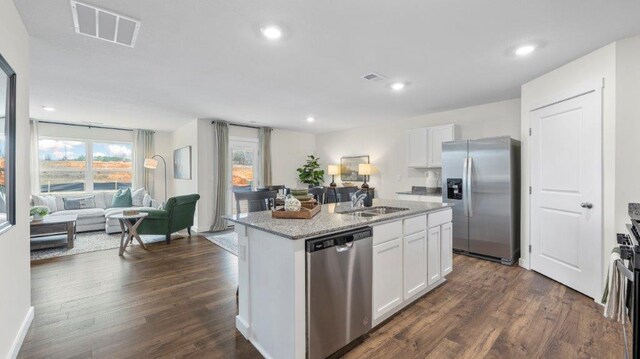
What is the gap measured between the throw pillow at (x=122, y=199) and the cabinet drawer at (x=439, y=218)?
21.7ft

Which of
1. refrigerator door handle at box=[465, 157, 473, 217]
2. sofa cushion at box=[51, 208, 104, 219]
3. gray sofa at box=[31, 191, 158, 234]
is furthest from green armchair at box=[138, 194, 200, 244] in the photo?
refrigerator door handle at box=[465, 157, 473, 217]

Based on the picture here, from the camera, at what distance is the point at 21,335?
2004 mm

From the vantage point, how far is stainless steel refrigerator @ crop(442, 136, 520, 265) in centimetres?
363

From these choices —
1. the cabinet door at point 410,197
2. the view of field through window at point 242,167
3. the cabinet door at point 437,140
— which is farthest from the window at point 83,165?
the cabinet door at point 437,140

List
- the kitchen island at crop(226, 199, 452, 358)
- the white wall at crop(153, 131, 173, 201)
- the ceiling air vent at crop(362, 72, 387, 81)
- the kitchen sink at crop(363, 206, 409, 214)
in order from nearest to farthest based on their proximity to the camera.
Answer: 1. the kitchen island at crop(226, 199, 452, 358)
2. the kitchen sink at crop(363, 206, 409, 214)
3. the ceiling air vent at crop(362, 72, 387, 81)
4. the white wall at crop(153, 131, 173, 201)

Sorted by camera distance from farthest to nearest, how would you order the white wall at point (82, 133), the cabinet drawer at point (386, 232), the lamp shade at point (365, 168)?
the lamp shade at point (365, 168) → the white wall at point (82, 133) → the cabinet drawer at point (386, 232)

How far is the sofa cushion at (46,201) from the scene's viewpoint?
17.6 ft

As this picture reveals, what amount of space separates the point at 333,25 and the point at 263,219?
1.62 metres

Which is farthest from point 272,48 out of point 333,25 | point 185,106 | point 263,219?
point 185,106

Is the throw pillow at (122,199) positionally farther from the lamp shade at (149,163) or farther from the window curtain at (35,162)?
the window curtain at (35,162)

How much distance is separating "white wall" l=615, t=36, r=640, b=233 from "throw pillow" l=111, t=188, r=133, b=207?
8.16 metres

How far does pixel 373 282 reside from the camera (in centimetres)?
212

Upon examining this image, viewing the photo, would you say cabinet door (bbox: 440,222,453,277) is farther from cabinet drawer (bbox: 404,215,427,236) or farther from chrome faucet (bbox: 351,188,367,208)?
chrome faucet (bbox: 351,188,367,208)

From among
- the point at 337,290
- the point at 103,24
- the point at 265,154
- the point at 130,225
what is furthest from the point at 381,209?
the point at 265,154
